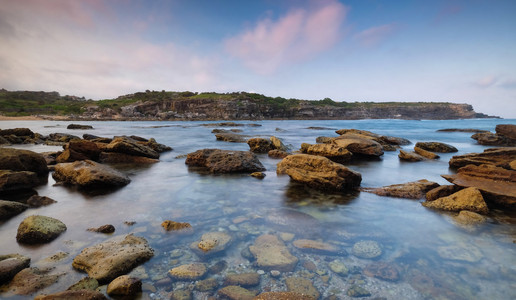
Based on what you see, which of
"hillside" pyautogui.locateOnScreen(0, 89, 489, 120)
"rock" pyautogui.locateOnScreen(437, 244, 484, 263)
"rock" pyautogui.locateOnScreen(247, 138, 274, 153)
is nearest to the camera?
"rock" pyautogui.locateOnScreen(437, 244, 484, 263)

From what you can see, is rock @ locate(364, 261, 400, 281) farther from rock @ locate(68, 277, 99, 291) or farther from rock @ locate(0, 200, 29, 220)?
rock @ locate(0, 200, 29, 220)

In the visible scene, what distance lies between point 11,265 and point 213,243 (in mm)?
3029

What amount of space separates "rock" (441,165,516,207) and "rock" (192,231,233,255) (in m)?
6.96

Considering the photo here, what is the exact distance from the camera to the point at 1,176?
26.2 feet

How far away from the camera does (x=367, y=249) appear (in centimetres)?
493

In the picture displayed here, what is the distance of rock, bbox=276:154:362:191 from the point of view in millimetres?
8719

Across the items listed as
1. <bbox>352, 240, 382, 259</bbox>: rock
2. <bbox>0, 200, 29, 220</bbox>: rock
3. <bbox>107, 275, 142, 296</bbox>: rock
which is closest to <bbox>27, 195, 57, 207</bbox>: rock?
<bbox>0, 200, 29, 220</bbox>: rock

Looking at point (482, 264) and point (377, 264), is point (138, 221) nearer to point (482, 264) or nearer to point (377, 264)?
point (377, 264)

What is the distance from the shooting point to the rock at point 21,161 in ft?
30.1

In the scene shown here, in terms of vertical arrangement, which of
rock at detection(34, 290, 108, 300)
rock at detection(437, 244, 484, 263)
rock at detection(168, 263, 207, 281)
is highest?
rock at detection(34, 290, 108, 300)

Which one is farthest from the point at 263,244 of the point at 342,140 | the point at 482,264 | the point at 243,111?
the point at 243,111

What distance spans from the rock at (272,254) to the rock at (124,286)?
1849 mm

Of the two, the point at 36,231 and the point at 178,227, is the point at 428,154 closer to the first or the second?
the point at 178,227

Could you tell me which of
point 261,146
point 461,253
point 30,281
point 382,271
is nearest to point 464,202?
point 461,253
